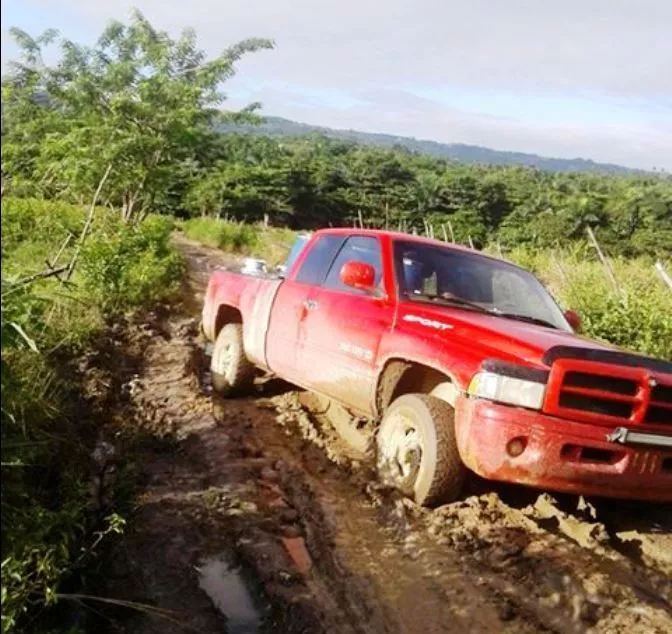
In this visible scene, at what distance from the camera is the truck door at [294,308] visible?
6.50m

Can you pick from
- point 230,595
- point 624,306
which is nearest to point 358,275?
point 230,595

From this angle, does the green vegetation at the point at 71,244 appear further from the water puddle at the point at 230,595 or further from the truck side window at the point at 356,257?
the truck side window at the point at 356,257

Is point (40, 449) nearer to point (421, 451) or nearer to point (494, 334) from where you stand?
point (421, 451)

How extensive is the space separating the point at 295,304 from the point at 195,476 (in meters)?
1.76

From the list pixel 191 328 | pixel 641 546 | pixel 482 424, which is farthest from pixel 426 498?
pixel 191 328

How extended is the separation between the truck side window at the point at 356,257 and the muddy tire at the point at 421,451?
3.43 ft

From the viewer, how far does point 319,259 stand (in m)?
6.75

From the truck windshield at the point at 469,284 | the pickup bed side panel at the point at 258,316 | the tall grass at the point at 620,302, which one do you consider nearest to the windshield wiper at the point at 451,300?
the truck windshield at the point at 469,284

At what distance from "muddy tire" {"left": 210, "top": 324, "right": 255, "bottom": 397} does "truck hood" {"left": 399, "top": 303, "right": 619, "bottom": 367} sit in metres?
2.40

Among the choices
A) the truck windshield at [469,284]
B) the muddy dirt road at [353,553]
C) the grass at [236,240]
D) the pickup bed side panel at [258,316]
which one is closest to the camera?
the muddy dirt road at [353,553]

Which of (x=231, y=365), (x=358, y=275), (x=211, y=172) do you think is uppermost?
(x=211, y=172)

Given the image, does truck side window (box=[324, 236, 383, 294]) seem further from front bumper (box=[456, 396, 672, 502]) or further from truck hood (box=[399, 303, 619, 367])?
front bumper (box=[456, 396, 672, 502])

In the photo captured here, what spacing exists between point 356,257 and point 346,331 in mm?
688

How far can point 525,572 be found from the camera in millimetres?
4207
